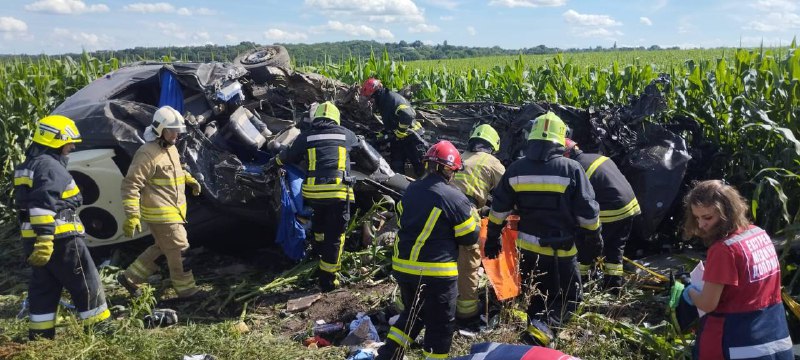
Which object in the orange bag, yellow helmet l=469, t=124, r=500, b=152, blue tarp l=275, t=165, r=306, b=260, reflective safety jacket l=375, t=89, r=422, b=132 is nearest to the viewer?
the orange bag

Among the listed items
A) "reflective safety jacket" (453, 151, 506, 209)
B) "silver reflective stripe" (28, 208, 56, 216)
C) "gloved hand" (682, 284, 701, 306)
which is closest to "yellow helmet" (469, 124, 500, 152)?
"reflective safety jacket" (453, 151, 506, 209)

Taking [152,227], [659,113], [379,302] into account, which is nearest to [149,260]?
[152,227]

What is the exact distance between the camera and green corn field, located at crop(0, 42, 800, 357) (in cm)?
592

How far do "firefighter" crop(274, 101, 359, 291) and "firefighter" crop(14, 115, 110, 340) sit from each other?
2066mm

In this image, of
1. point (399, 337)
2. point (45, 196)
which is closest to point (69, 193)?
point (45, 196)

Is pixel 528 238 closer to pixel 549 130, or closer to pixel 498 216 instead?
pixel 498 216

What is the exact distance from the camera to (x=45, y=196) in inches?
190

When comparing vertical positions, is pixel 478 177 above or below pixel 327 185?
above

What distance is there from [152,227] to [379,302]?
7.40 ft

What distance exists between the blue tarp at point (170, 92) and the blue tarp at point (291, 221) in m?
1.67

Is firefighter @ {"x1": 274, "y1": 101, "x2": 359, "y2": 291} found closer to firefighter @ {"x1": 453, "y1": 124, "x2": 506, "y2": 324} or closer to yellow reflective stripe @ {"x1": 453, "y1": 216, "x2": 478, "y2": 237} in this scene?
firefighter @ {"x1": 453, "y1": 124, "x2": 506, "y2": 324}

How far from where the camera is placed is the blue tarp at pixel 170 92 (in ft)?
24.2

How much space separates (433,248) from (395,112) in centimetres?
440

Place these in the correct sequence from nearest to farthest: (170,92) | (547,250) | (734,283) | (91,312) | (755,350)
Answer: (734,283) < (755,350) < (547,250) < (91,312) < (170,92)
